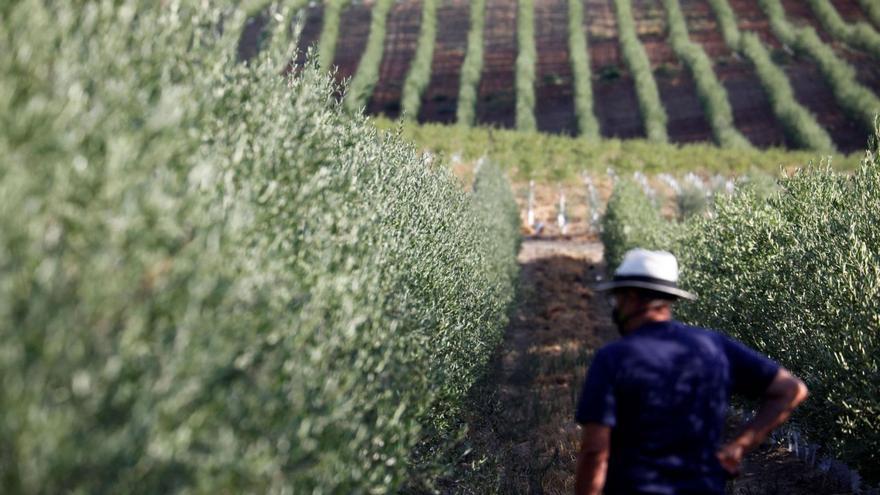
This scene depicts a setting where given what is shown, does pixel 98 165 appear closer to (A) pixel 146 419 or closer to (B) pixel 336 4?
(A) pixel 146 419

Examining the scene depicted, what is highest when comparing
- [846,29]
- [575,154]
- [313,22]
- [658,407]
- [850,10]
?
[658,407]

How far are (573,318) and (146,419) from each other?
25704 mm

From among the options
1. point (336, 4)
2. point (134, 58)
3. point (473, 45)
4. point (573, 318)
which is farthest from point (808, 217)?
point (336, 4)

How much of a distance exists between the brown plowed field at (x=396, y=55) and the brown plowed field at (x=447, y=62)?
5.71 ft

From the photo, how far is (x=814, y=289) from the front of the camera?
11.6 m

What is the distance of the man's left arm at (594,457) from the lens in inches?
196

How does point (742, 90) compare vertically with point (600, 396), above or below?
below

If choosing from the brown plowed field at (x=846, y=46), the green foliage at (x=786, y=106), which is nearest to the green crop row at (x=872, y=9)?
the brown plowed field at (x=846, y=46)

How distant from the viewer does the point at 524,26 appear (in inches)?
3113

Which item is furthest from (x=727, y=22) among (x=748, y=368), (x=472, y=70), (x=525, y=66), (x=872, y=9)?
(x=748, y=368)

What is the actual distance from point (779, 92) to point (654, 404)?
6175cm

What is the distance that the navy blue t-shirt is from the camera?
5016mm

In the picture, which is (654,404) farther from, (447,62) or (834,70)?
(447,62)

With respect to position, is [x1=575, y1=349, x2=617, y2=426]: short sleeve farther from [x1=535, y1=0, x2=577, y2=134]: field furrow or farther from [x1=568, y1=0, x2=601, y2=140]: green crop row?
[x1=535, y1=0, x2=577, y2=134]: field furrow
